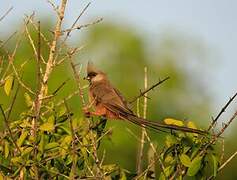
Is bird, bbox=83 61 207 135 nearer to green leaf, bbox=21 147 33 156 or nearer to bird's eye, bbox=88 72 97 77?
bird's eye, bbox=88 72 97 77

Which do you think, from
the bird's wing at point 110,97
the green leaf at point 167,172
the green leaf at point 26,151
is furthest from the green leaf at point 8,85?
the bird's wing at point 110,97

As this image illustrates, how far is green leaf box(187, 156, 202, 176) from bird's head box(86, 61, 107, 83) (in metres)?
2.07

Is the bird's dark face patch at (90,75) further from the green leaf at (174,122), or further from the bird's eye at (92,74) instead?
the green leaf at (174,122)

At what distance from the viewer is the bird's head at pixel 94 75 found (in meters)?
7.13

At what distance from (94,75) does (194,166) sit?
2151mm

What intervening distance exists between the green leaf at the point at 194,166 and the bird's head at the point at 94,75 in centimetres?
207

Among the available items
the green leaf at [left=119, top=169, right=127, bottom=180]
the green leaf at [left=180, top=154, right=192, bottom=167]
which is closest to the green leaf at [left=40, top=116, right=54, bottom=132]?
the green leaf at [left=119, top=169, right=127, bottom=180]

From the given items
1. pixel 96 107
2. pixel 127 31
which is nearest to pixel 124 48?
pixel 127 31

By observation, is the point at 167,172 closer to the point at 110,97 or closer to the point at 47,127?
the point at 47,127

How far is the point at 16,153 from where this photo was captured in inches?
209

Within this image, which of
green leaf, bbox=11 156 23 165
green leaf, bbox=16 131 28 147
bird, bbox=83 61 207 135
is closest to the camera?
green leaf, bbox=11 156 23 165

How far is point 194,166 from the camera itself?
521cm

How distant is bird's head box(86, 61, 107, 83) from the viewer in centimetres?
713

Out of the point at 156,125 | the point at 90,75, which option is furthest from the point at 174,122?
the point at 90,75
